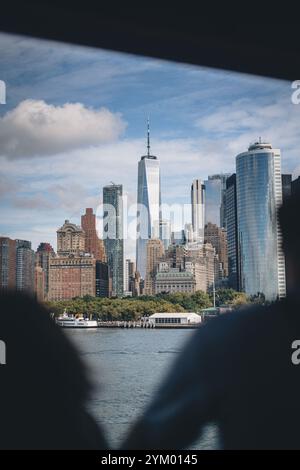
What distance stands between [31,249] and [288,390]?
4.15 feet

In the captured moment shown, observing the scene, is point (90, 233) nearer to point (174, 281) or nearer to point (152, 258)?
point (152, 258)

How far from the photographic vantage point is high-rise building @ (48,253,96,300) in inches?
88.6

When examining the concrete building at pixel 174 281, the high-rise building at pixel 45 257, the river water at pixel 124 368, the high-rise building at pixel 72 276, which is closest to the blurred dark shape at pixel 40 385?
the river water at pixel 124 368

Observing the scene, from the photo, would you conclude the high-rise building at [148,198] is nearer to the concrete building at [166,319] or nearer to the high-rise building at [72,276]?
the high-rise building at [72,276]

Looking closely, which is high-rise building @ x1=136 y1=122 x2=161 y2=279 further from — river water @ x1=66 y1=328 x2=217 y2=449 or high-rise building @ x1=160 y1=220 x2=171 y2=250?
river water @ x1=66 y1=328 x2=217 y2=449

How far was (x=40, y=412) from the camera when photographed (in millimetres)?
612

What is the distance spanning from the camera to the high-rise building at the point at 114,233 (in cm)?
254

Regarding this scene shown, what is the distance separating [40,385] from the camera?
1.92 feet

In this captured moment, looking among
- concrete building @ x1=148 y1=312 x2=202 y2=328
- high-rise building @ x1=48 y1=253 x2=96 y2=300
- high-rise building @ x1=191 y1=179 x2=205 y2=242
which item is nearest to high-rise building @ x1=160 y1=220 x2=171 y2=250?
high-rise building @ x1=191 y1=179 x2=205 y2=242

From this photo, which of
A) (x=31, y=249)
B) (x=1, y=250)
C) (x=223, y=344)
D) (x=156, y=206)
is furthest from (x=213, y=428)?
(x=156, y=206)

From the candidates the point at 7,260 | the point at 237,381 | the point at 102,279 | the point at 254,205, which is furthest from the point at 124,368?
the point at 237,381

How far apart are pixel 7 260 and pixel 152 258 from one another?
1.79 meters

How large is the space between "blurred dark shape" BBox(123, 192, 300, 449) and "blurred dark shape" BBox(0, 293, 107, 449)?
0.29 ft

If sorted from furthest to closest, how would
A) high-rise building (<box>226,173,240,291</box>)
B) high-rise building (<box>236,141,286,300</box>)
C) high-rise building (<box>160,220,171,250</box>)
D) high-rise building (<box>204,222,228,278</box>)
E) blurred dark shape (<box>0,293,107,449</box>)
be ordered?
high-rise building (<box>204,222,228,278</box>) < high-rise building (<box>160,220,171,250</box>) < high-rise building (<box>226,173,240,291</box>) < high-rise building (<box>236,141,286,300</box>) < blurred dark shape (<box>0,293,107,449</box>)
